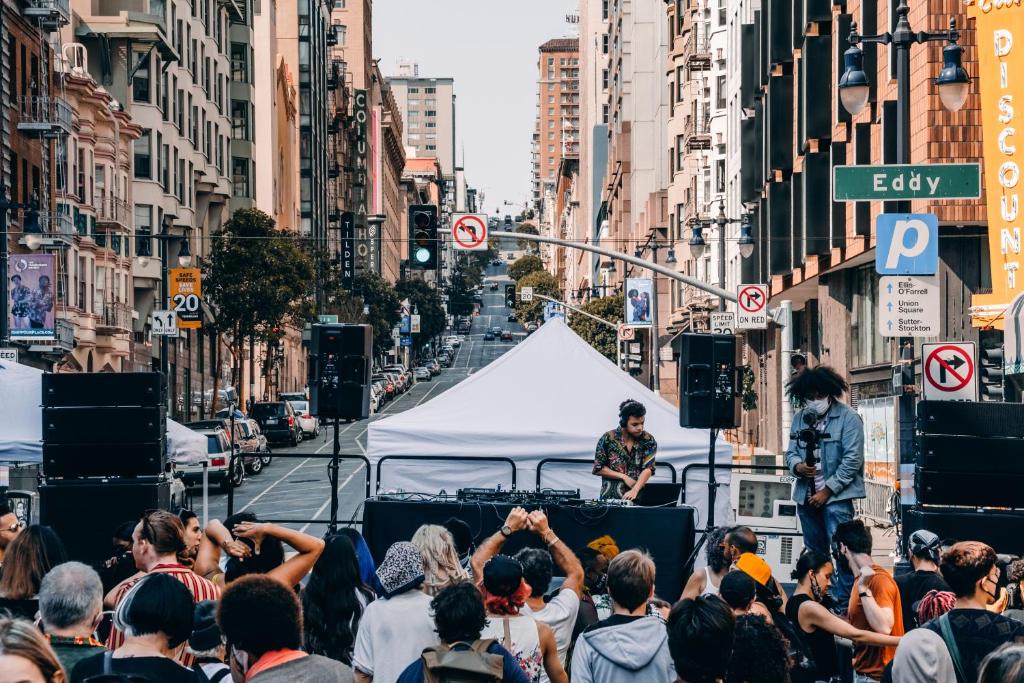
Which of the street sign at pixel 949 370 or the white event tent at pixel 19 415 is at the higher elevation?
the street sign at pixel 949 370

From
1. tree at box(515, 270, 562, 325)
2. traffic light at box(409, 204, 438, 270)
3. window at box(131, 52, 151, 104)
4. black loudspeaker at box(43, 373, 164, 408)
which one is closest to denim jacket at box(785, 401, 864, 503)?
black loudspeaker at box(43, 373, 164, 408)

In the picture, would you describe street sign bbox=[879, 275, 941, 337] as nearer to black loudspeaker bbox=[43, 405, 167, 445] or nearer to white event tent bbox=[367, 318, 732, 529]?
white event tent bbox=[367, 318, 732, 529]

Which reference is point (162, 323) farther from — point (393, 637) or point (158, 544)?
point (393, 637)

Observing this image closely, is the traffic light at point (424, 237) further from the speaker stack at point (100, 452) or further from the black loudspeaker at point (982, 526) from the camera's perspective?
the black loudspeaker at point (982, 526)

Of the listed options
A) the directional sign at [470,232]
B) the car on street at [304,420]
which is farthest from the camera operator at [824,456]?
the car on street at [304,420]

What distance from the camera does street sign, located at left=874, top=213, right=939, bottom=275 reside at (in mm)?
15891

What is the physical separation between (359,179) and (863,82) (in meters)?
131

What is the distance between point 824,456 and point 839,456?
0.40 ft

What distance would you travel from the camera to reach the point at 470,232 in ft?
108

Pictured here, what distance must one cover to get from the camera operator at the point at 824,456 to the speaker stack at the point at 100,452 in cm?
576

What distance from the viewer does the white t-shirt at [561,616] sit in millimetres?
7934

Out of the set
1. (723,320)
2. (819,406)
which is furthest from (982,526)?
(723,320)

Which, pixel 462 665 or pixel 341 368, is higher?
pixel 341 368

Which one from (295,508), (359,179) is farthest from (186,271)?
(359,179)
